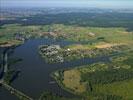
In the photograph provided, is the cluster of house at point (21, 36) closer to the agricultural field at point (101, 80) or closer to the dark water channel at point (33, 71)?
the dark water channel at point (33, 71)

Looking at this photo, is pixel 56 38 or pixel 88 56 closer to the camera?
pixel 88 56

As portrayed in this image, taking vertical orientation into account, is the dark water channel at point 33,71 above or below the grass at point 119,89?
below

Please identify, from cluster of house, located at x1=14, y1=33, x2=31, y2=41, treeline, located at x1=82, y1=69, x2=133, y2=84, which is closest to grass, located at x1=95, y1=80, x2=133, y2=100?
treeline, located at x1=82, y1=69, x2=133, y2=84

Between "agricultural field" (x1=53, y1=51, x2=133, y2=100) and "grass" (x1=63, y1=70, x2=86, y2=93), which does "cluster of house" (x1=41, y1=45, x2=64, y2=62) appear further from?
"grass" (x1=63, y1=70, x2=86, y2=93)

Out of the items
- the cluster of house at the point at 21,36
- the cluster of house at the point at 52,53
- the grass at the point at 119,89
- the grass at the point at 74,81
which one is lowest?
the cluster of house at the point at 21,36

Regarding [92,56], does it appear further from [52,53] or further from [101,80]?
[101,80]

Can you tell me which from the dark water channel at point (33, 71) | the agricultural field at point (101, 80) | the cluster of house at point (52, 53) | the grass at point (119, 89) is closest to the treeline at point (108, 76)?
the agricultural field at point (101, 80)

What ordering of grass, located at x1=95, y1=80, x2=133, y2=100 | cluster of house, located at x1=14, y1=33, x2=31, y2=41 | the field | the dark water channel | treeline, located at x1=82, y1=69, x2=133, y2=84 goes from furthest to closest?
cluster of house, located at x1=14, y1=33, x2=31, y2=41 → treeline, located at x1=82, y1=69, x2=133, y2=84 → the dark water channel → the field → grass, located at x1=95, y1=80, x2=133, y2=100

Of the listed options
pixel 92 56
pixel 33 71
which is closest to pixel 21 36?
pixel 92 56

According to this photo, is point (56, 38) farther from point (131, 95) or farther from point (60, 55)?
point (131, 95)

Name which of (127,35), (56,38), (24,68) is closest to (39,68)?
(24,68)

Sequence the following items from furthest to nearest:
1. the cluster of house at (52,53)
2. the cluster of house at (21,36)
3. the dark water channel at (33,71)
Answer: the cluster of house at (21,36) < the cluster of house at (52,53) < the dark water channel at (33,71)
